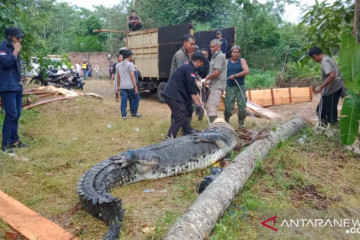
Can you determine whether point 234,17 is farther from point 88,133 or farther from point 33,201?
point 33,201

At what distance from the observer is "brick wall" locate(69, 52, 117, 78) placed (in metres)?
25.1

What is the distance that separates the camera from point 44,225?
250 cm

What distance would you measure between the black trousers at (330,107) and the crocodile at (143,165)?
7.70 ft

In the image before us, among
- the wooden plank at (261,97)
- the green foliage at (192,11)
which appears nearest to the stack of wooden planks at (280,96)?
the wooden plank at (261,97)

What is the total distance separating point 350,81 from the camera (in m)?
3.52

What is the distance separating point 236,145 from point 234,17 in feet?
48.6

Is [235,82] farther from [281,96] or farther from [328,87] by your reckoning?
[281,96]

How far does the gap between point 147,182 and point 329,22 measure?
471 centimetres

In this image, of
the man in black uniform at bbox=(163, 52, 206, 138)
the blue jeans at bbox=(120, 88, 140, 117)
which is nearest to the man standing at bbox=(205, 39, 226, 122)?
the man in black uniform at bbox=(163, 52, 206, 138)

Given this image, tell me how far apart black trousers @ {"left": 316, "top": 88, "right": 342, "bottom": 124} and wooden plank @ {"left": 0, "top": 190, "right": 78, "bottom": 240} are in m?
5.05

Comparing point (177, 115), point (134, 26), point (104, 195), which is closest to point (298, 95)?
point (177, 115)

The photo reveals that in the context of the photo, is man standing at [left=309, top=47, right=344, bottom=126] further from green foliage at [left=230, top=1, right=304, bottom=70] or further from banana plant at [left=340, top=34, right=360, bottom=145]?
green foliage at [left=230, top=1, right=304, bottom=70]

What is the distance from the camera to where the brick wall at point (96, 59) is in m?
25.1

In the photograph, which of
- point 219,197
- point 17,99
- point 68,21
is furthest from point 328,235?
point 68,21
